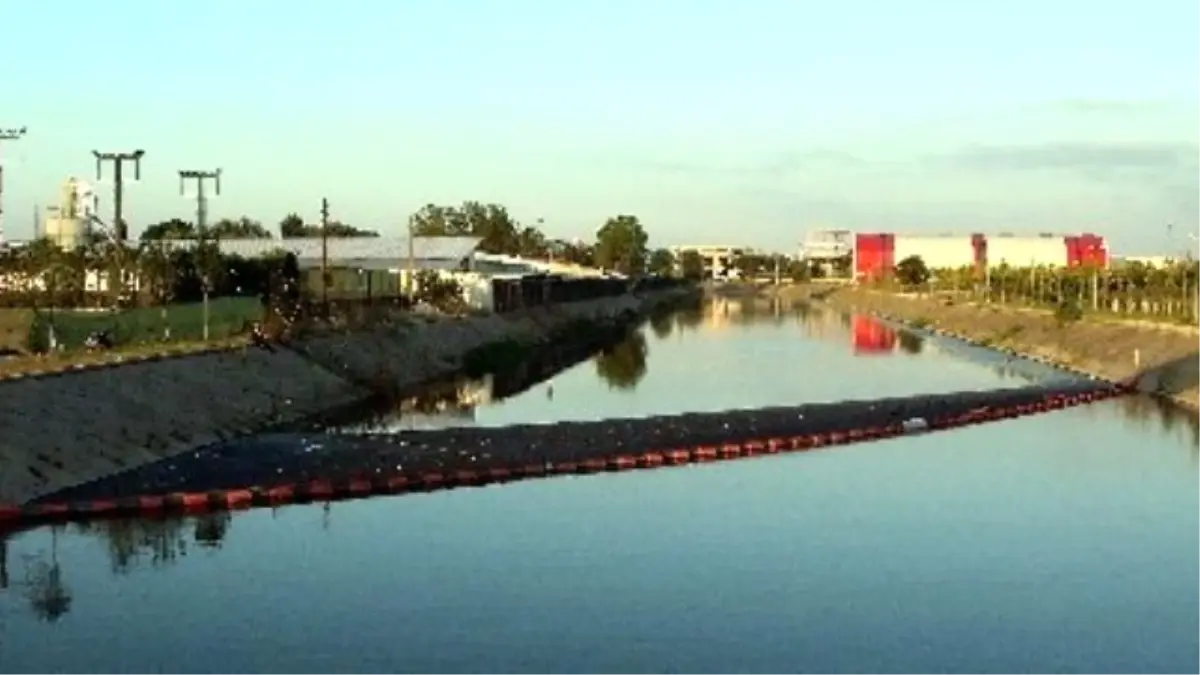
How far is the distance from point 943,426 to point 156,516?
18.5 metres

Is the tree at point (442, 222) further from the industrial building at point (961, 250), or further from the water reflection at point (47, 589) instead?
the water reflection at point (47, 589)

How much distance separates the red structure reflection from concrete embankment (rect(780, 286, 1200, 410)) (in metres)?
2.53

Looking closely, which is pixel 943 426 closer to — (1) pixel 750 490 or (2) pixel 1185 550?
(1) pixel 750 490

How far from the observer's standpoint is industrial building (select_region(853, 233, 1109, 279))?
519 ft

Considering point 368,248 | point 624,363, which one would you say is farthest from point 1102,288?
point 368,248

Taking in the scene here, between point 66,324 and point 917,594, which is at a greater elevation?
point 66,324

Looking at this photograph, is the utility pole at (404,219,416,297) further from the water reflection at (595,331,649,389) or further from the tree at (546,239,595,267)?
the tree at (546,239,595,267)

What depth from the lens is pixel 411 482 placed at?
82.1ft

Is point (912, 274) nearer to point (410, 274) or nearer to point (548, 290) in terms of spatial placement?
point (548, 290)

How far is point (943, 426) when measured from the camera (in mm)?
35062

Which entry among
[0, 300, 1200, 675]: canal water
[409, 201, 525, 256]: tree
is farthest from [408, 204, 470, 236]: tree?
[0, 300, 1200, 675]: canal water

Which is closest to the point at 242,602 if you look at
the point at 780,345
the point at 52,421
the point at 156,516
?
the point at 156,516

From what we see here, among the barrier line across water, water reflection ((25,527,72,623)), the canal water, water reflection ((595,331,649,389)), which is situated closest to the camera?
the canal water

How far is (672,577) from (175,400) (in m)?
14.2
